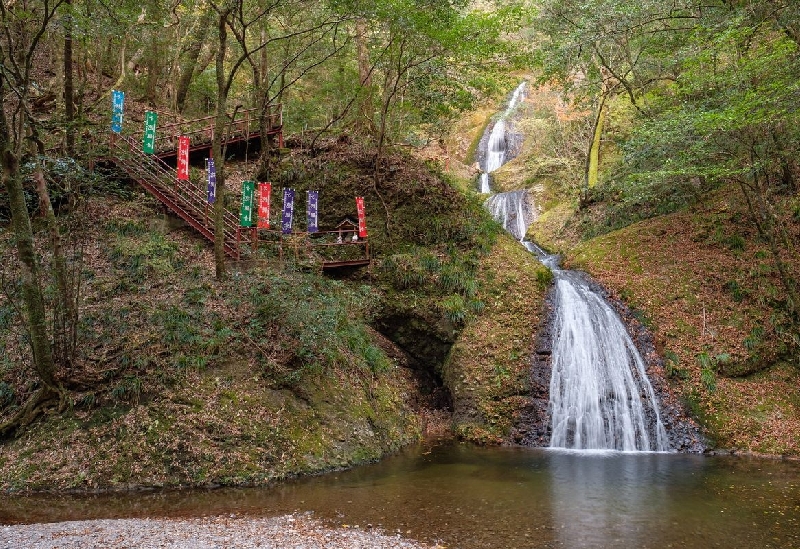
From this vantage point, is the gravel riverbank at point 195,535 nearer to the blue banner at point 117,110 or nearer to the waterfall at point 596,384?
the waterfall at point 596,384

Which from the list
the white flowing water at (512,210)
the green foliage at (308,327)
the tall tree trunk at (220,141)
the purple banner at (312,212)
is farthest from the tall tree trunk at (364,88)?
the white flowing water at (512,210)

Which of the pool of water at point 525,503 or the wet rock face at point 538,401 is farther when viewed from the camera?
the wet rock face at point 538,401

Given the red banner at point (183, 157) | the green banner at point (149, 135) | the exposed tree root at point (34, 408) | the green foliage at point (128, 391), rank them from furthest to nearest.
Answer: the green banner at point (149, 135) → the red banner at point (183, 157) → the green foliage at point (128, 391) → the exposed tree root at point (34, 408)

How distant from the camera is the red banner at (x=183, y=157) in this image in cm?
1508

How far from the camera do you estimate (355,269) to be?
16312mm

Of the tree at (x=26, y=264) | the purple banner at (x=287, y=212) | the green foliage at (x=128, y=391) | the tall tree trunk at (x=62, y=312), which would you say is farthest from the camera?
the purple banner at (x=287, y=212)

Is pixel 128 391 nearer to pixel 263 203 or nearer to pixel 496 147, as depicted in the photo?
pixel 263 203

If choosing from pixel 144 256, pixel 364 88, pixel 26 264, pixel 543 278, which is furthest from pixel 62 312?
pixel 543 278

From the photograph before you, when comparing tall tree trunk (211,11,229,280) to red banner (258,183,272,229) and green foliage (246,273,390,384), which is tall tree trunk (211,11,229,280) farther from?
red banner (258,183,272,229)

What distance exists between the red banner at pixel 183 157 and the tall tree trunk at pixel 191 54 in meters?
7.79

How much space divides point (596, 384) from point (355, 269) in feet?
24.7

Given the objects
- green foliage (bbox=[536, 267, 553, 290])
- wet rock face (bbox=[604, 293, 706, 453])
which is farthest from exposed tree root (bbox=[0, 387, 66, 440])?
green foliage (bbox=[536, 267, 553, 290])

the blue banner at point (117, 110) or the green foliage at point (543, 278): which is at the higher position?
the blue banner at point (117, 110)

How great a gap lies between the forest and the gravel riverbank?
2.02 meters
